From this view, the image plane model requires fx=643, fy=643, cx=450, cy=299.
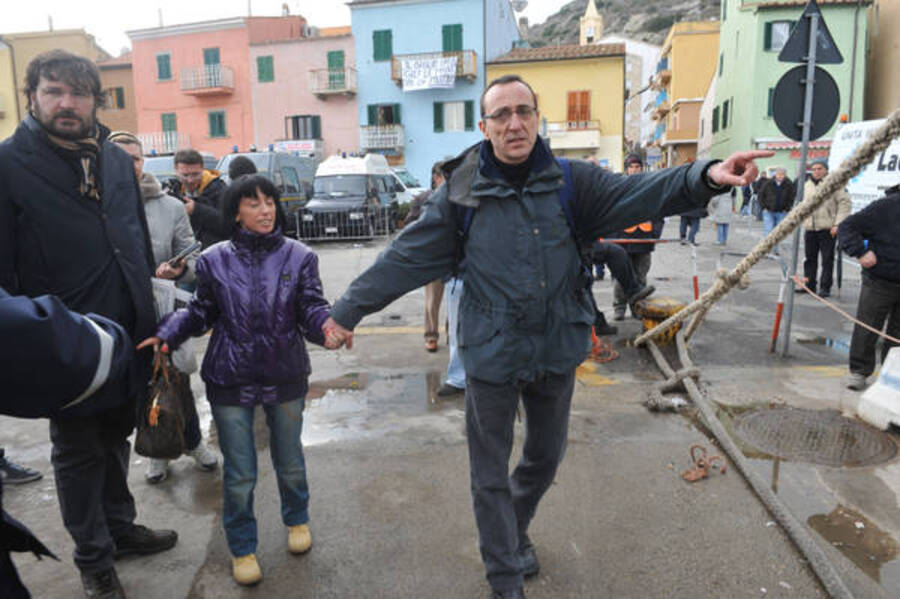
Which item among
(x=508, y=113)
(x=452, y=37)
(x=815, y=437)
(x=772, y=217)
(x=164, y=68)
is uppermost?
(x=452, y=37)

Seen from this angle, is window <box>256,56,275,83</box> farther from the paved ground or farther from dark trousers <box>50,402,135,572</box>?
dark trousers <box>50,402,135,572</box>

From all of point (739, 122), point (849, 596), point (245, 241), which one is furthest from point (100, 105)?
point (739, 122)

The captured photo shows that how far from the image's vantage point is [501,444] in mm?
2604

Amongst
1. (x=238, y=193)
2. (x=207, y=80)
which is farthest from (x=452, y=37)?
(x=238, y=193)

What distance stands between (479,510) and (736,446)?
2247mm

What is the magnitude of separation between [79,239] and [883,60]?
33.0m

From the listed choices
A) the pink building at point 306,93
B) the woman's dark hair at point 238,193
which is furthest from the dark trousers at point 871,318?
the pink building at point 306,93

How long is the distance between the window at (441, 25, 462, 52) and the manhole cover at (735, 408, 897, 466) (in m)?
32.6

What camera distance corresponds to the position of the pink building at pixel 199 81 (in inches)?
1407

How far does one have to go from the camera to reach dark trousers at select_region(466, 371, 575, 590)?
2.56 metres

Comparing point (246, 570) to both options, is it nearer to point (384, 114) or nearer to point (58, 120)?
point (58, 120)

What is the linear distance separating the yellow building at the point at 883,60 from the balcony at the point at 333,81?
80.7 feet

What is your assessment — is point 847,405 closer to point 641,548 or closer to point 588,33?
point 641,548

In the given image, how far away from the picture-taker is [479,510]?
260 cm
